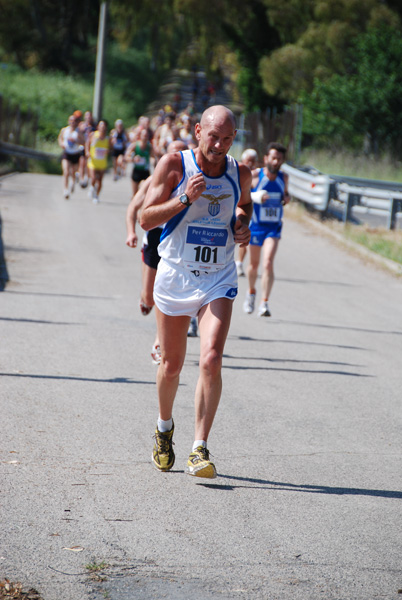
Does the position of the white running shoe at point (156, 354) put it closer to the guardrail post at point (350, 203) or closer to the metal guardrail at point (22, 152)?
the guardrail post at point (350, 203)

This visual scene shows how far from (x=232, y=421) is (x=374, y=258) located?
37.3 feet

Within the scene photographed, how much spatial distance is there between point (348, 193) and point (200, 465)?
1675 centimetres

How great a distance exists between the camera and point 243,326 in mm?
10898

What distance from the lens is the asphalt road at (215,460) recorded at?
395cm

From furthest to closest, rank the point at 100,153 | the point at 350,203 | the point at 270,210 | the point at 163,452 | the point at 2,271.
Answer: the point at 100,153 → the point at 350,203 → the point at 2,271 → the point at 270,210 → the point at 163,452

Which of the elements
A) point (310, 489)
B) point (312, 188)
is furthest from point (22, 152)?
point (310, 489)

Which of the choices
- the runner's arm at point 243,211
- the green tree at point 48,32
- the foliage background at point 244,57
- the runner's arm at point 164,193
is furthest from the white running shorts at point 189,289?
the green tree at point 48,32

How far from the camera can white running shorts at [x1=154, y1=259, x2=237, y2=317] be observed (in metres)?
5.20

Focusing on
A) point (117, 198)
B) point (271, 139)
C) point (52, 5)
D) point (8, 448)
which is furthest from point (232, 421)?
point (52, 5)

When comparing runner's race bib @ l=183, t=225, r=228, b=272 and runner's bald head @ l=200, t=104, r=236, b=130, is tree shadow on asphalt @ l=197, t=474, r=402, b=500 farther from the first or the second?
runner's bald head @ l=200, t=104, r=236, b=130

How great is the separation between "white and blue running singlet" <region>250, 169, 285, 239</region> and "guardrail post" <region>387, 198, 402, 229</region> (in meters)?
8.80

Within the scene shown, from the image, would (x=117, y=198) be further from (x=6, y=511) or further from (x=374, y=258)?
(x=6, y=511)

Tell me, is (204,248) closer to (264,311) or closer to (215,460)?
(215,460)

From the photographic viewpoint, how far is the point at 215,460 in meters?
5.63
